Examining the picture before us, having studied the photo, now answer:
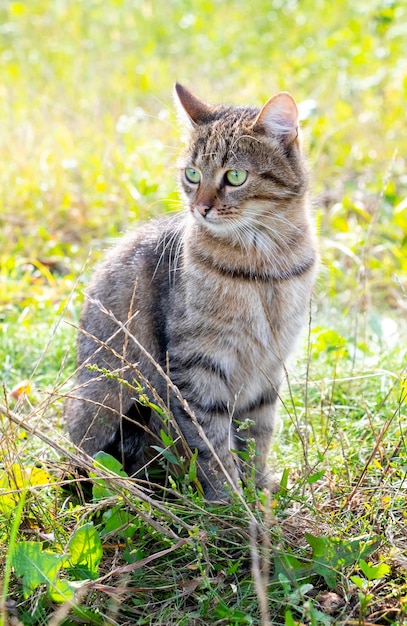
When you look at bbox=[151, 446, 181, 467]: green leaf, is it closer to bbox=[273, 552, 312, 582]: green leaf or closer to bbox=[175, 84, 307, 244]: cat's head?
bbox=[273, 552, 312, 582]: green leaf

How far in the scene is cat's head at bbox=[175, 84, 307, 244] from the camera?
2.58 metres

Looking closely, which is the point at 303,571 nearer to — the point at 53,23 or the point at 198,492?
the point at 198,492

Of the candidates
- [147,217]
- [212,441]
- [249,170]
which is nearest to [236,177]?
[249,170]

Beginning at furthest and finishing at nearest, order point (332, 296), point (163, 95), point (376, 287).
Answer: point (163, 95)
point (376, 287)
point (332, 296)

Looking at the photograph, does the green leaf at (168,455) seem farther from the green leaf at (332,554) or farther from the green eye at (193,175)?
the green eye at (193,175)

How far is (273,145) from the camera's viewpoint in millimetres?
2650

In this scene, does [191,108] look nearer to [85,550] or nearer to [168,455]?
[168,455]

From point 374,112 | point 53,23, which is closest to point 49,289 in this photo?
point 374,112

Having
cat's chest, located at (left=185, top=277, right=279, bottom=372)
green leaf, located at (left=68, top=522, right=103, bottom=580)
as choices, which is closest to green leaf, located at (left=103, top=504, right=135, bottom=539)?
green leaf, located at (left=68, top=522, right=103, bottom=580)

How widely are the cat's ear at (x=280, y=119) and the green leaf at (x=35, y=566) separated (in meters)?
1.54

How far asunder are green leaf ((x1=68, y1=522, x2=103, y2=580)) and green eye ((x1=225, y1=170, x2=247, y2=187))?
4.04ft

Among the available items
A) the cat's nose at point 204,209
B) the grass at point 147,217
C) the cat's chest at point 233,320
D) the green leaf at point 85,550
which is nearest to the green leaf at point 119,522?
the grass at point 147,217

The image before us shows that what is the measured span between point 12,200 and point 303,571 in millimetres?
3515

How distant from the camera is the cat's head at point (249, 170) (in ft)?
8.48
